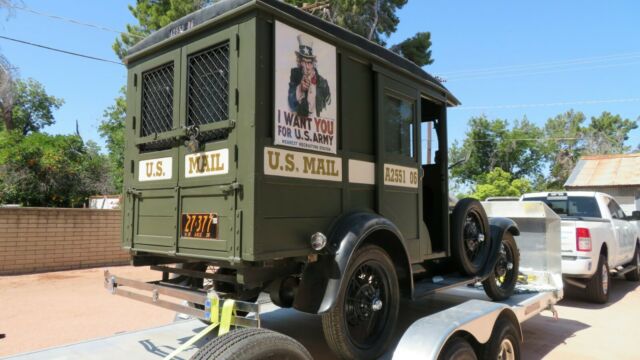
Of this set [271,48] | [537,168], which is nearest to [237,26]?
[271,48]

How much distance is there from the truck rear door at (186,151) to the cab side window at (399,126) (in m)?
1.59

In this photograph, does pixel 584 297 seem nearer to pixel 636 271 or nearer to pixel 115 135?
pixel 636 271

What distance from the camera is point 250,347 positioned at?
2281mm

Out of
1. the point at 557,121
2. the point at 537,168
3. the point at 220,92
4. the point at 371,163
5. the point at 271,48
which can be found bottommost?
the point at 371,163

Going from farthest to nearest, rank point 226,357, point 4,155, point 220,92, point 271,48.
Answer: point 4,155 < point 220,92 < point 271,48 < point 226,357

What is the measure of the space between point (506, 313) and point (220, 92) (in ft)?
10.1

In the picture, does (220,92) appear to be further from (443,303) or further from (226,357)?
(443,303)

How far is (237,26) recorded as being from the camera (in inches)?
124

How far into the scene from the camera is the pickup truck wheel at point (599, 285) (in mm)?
8281

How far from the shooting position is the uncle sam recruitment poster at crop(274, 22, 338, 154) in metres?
3.17

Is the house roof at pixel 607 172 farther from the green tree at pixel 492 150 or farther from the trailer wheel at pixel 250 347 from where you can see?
the trailer wheel at pixel 250 347

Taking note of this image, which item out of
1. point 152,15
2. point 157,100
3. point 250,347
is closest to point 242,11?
point 157,100

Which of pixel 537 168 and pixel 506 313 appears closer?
pixel 506 313

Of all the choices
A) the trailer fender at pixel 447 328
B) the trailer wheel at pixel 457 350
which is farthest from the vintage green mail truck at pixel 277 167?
the trailer wheel at pixel 457 350
